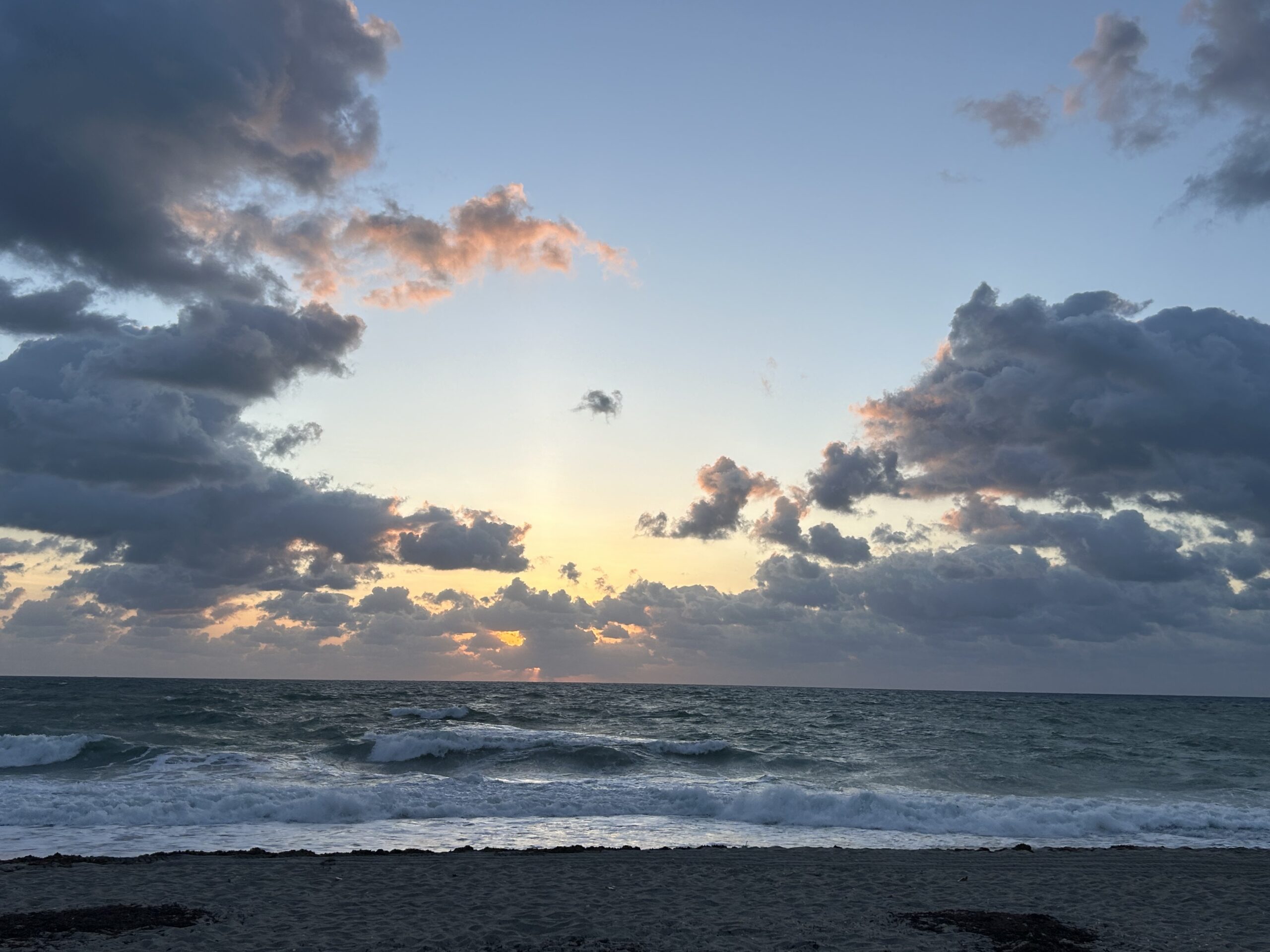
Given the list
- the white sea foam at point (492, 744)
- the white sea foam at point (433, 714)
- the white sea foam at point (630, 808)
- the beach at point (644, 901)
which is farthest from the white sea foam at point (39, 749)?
the white sea foam at point (433, 714)

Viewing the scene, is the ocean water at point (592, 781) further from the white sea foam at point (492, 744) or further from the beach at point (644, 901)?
the beach at point (644, 901)

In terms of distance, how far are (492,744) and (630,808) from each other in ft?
51.5

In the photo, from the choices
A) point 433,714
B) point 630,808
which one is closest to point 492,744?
point 630,808

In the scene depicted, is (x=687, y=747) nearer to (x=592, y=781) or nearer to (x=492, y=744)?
(x=492, y=744)

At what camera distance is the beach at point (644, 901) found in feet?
39.8

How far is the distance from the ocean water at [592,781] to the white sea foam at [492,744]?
165 millimetres

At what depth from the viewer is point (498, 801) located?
2634 cm

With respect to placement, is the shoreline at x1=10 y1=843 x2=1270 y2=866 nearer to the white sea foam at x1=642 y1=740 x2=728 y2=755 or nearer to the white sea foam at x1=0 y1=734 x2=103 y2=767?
the white sea foam at x1=642 y1=740 x2=728 y2=755

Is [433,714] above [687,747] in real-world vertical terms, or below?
above

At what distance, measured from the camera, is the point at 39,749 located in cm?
3519

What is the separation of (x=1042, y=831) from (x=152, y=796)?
87.2 ft

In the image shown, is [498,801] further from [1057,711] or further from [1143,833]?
[1057,711]

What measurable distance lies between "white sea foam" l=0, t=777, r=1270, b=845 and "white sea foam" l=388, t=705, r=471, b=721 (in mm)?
30551

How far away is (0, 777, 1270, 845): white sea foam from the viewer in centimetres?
2328
